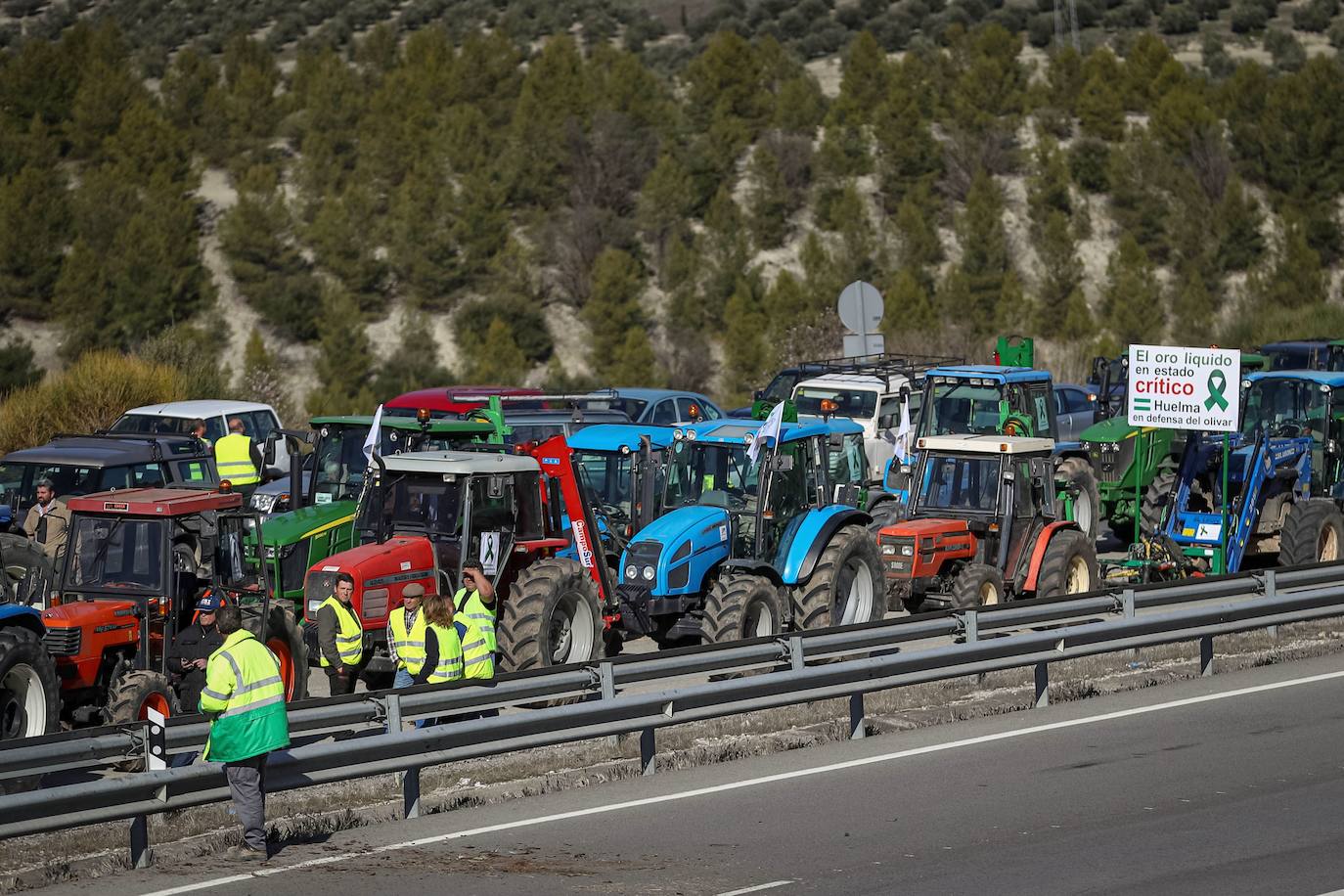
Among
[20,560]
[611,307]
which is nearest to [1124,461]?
[20,560]

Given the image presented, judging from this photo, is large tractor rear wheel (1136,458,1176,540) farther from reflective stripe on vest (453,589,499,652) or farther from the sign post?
reflective stripe on vest (453,589,499,652)

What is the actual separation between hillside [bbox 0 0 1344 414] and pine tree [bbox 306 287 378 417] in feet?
0.39

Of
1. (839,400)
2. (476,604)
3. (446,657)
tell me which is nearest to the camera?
(446,657)

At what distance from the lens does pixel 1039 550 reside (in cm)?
1845

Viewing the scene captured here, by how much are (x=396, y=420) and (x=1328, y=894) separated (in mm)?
12794

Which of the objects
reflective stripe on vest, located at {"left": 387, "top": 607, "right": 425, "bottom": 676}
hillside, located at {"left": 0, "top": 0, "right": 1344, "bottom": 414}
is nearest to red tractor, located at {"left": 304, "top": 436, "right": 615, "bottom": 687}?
reflective stripe on vest, located at {"left": 387, "top": 607, "right": 425, "bottom": 676}

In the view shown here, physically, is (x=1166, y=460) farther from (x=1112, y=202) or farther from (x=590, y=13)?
(x=590, y=13)

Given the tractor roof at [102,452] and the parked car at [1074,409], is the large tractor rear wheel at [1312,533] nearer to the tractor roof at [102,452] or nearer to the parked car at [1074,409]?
the parked car at [1074,409]

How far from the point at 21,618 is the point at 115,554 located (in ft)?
4.74

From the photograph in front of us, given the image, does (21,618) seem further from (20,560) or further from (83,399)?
(83,399)

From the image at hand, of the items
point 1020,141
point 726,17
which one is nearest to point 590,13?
point 726,17

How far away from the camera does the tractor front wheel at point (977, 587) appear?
17.4 metres

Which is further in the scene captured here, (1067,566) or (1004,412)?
(1004,412)

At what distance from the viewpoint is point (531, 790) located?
1171 centimetres
